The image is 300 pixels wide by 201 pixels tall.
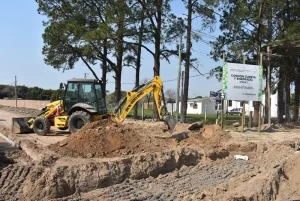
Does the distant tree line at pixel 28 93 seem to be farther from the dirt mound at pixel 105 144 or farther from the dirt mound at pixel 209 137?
the dirt mound at pixel 105 144

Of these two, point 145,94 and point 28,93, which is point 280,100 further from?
point 28,93

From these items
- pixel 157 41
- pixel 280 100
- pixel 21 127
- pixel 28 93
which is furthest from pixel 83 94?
pixel 28 93

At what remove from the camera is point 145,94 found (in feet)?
56.4

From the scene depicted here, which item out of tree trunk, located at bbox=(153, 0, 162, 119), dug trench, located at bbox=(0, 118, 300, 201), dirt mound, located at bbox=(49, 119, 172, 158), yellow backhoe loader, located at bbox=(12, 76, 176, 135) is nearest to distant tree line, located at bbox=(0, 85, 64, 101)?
tree trunk, located at bbox=(153, 0, 162, 119)

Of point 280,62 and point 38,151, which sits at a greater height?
point 280,62

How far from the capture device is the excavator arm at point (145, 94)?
643 inches

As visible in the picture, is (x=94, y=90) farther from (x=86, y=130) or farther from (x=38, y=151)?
(x=38, y=151)

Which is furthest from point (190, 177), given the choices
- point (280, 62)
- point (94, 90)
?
point (280, 62)

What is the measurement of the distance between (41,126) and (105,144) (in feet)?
21.1

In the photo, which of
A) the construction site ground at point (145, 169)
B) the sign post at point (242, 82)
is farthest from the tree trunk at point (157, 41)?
the construction site ground at point (145, 169)

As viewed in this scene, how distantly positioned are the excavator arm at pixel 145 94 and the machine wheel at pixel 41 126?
11.3 feet

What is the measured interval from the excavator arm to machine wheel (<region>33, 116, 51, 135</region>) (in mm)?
3449

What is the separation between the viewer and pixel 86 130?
15.0 meters

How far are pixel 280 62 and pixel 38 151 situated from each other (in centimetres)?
2320
